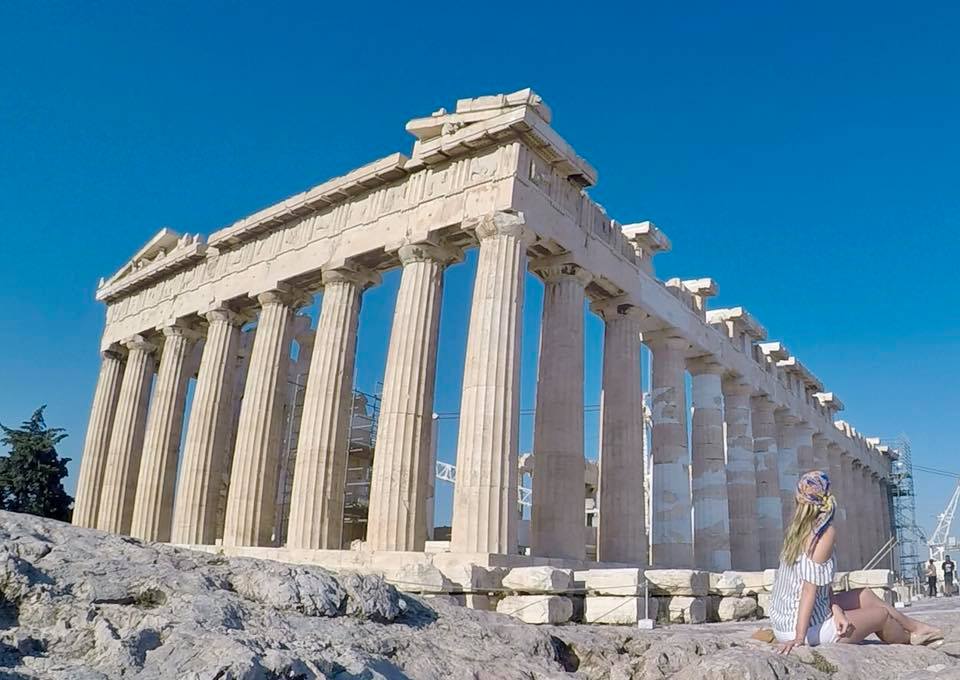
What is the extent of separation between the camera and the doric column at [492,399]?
1775 cm

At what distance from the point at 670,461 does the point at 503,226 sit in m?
10.7

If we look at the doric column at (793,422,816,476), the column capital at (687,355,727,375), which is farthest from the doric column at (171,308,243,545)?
the doric column at (793,422,816,476)

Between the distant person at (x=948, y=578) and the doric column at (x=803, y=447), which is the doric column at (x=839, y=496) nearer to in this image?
the doric column at (x=803, y=447)

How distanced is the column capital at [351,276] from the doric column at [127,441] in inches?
466

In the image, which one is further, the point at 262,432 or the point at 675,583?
the point at 262,432

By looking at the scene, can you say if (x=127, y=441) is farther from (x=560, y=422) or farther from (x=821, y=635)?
(x=821, y=635)

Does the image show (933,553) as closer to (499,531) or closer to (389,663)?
(499,531)

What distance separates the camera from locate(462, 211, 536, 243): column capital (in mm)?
19391

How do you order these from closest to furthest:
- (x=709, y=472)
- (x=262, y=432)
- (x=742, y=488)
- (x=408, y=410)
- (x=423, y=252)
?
(x=408, y=410), (x=423, y=252), (x=262, y=432), (x=709, y=472), (x=742, y=488)

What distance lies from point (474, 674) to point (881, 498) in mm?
53066

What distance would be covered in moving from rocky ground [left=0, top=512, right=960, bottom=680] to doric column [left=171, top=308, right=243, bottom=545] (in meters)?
19.8

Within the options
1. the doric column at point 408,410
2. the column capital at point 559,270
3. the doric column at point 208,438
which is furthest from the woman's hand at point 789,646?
the doric column at point 208,438

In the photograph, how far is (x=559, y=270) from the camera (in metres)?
21.7

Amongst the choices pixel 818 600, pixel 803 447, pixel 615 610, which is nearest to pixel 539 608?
pixel 615 610
